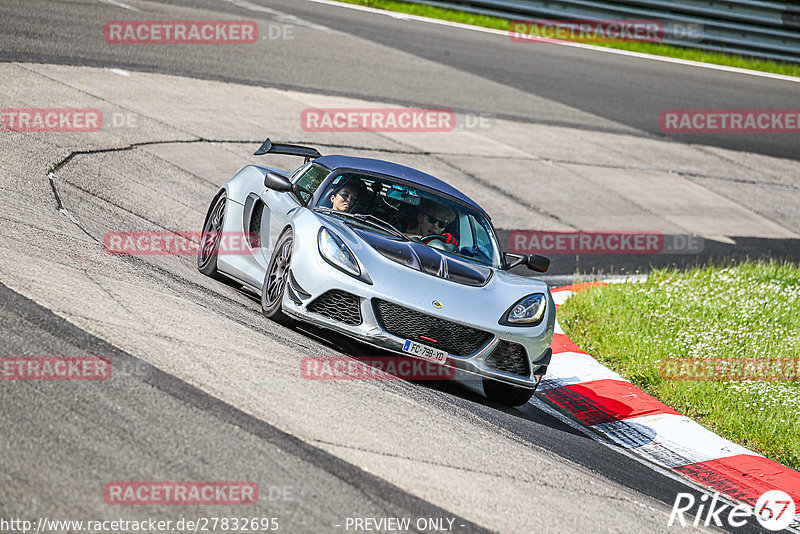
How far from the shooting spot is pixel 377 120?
15.4 meters

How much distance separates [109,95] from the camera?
12.9m

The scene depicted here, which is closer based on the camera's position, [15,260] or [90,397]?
[90,397]

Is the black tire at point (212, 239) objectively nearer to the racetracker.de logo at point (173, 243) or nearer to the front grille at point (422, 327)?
the racetracker.de logo at point (173, 243)

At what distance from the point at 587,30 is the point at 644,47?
1664mm

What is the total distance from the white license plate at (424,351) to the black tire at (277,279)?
0.96 meters

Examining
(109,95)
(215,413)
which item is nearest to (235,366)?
(215,413)

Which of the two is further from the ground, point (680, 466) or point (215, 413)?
point (215, 413)

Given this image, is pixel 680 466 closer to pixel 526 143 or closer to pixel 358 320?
pixel 358 320

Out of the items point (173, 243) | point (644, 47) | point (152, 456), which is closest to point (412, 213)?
point (173, 243)

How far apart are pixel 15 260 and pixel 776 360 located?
6331mm

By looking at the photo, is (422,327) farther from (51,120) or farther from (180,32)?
(180,32)

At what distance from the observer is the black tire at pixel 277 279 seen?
6.71m

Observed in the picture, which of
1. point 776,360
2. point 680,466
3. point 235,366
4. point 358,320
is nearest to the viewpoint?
point 235,366

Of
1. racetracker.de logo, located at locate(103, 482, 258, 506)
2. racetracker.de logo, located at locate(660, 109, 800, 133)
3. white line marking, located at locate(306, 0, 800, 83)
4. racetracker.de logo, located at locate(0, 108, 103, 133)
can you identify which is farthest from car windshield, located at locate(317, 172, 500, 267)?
white line marking, located at locate(306, 0, 800, 83)
